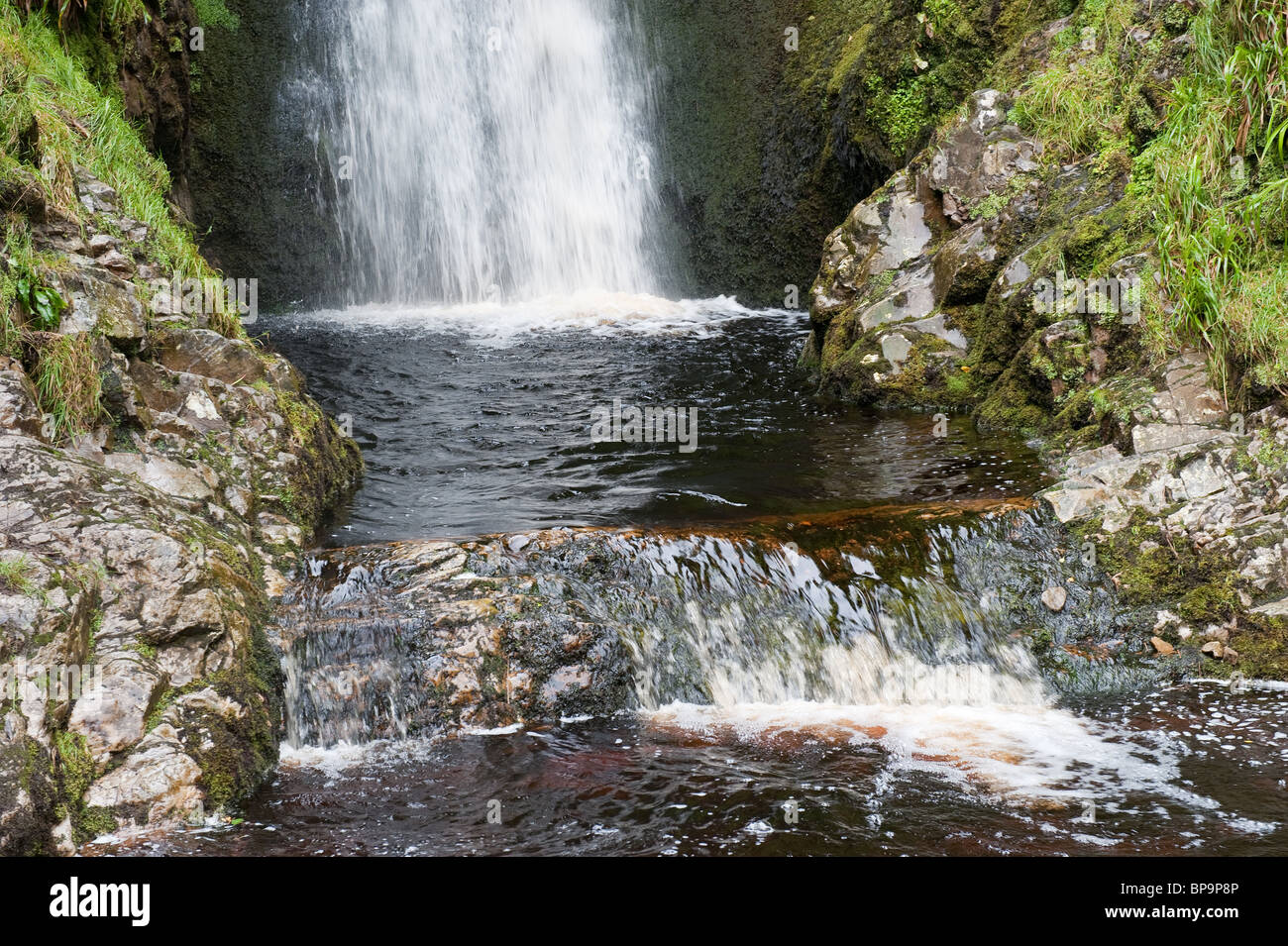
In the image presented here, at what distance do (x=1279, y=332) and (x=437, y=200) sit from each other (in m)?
12.0

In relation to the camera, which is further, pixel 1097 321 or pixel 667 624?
pixel 1097 321

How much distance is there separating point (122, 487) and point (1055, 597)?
185 inches

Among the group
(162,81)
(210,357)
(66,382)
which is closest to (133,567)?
(66,382)

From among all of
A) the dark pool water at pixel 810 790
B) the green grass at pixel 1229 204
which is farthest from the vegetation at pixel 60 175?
the green grass at pixel 1229 204

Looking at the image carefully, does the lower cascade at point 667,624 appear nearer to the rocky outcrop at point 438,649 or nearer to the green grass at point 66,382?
the rocky outcrop at point 438,649

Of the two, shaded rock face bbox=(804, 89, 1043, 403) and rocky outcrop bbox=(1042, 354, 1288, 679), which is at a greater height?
shaded rock face bbox=(804, 89, 1043, 403)

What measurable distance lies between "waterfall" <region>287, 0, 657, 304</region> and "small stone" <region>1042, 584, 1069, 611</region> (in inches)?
406

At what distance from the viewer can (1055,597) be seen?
Answer: 17.9ft

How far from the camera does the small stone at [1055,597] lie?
5.43m

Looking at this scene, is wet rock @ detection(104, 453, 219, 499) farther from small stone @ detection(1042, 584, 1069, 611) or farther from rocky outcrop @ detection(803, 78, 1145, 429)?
rocky outcrop @ detection(803, 78, 1145, 429)

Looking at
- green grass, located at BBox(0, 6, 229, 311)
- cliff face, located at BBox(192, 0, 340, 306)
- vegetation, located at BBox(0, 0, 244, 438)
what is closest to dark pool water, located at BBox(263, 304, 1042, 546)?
vegetation, located at BBox(0, 0, 244, 438)

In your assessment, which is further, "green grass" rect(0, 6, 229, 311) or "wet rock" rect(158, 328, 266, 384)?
"wet rock" rect(158, 328, 266, 384)

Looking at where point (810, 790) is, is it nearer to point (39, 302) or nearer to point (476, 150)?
point (39, 302)

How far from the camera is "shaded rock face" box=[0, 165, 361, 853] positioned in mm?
3566
